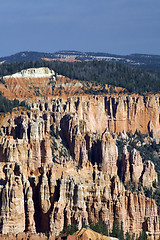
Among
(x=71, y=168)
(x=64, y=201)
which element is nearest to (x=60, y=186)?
(x=64, y=201)

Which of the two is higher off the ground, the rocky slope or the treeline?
the treeline

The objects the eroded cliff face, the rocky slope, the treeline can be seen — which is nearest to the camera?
the eroded cliff face

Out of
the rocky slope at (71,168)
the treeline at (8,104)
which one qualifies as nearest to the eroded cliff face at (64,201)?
the rocky slope at (71,168)

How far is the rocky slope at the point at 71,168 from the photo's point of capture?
275ft

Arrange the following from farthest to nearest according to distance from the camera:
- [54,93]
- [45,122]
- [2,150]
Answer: [54,93], [45,122], [2,150]

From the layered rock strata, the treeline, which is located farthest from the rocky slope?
the treeline

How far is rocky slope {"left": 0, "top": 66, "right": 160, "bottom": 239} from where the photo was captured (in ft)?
275

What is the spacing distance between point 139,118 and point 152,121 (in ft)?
11.5

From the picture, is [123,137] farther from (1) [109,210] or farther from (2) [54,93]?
(1) [109,210]

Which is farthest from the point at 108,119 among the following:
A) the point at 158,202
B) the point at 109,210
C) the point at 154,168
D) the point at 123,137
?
the point at 109,210

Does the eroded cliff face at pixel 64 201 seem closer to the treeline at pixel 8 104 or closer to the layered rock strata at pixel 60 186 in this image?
the layered rock strata at pixel 60 186

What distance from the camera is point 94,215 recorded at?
291 ft

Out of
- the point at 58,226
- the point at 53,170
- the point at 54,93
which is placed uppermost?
the point at 54,93

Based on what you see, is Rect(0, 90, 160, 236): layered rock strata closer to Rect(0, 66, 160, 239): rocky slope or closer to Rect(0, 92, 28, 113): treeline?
Rect(0, 66, 160, 239): rocky slope
